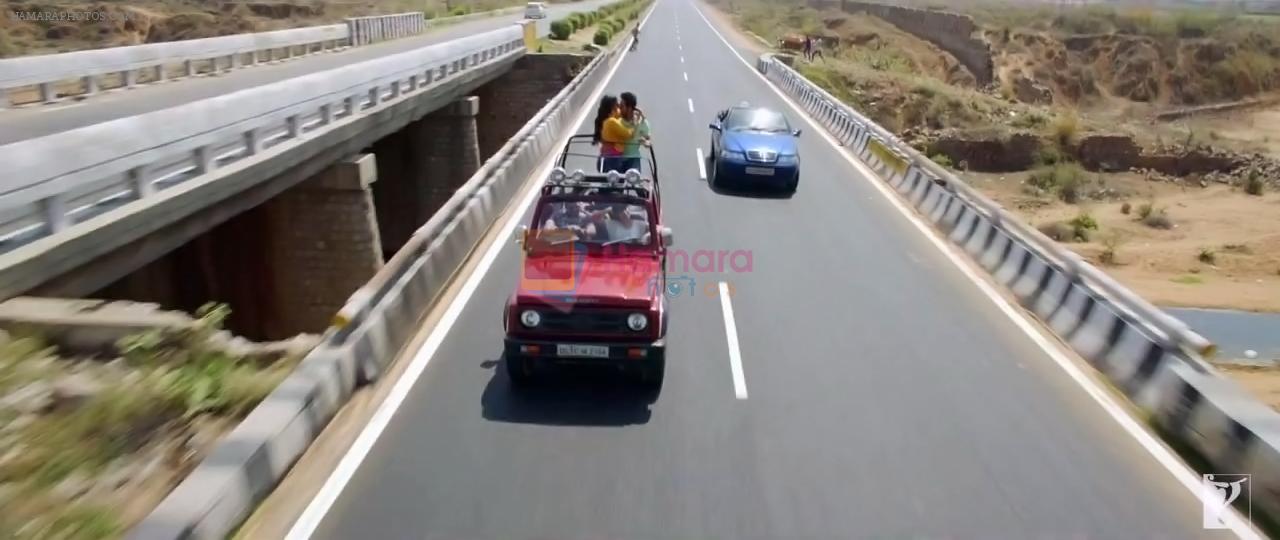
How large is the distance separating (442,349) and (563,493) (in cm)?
339

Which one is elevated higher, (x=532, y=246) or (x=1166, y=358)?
(x=532, y=246)

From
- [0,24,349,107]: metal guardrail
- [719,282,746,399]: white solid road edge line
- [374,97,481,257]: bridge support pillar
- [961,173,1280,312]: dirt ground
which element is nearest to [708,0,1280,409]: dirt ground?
[961,173,1280,312]: dirt ground

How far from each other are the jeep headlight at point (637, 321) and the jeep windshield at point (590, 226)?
1013mm

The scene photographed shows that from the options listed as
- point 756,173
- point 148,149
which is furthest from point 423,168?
point 148,149

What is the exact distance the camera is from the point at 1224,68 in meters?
79.6

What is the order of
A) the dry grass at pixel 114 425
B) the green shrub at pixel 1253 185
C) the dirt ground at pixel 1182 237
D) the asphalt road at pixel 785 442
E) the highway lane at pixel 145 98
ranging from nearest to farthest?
the dry grass at pixel 114 425 < the asphalt road at pixel 785 442 < the highway lane at pixel 145 98 < the dirt ground at pixel 1182 237 < the green shrub at pixel 1253 185

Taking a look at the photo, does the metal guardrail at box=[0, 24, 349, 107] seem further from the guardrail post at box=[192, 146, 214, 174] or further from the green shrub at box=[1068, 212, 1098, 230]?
the green shrub at box=[1068, 212, 1098, 230]

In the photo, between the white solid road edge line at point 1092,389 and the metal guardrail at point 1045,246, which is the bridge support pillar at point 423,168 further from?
the white solid road edge line at point 1092,389

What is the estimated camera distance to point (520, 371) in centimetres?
884

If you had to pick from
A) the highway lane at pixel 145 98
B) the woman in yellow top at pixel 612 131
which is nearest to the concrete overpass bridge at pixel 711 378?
the woman in yellow top at pixel 612 131

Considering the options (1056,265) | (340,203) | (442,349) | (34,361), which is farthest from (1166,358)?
(340,203)

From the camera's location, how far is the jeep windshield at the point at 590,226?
30.7 ft

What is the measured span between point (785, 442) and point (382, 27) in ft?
149

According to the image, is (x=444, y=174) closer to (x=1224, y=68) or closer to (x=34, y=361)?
(x=34, y=361)
